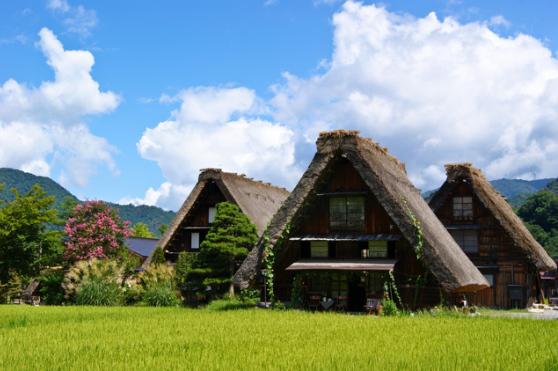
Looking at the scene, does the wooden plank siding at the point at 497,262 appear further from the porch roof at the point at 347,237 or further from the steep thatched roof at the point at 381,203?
the porch roof at the point at 347,237

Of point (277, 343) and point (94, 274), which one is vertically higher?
point (94, 274)

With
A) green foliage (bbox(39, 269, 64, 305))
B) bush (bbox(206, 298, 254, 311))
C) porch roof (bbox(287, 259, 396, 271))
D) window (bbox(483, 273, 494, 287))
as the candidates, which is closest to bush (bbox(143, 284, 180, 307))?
bush (bbox(206, 298, 254, 311))

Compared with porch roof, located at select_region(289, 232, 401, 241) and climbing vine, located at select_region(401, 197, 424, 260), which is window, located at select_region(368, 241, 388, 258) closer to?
porch roof, located at select_region(289, 232, 401, 241)

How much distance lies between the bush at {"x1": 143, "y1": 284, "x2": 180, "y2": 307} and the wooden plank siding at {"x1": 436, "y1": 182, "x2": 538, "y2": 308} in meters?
13.4

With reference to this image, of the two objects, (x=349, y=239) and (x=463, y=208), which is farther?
(x=463, y=208)

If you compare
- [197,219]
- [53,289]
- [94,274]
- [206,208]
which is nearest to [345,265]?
[94,274]

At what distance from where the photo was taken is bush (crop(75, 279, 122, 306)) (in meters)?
25.6

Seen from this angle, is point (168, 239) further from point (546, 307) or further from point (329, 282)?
point (546, 307)

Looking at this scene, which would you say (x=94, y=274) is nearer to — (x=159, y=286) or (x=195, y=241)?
(x=159, y=286)

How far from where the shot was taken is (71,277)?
2747cm

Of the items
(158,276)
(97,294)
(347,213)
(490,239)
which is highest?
(347,213)

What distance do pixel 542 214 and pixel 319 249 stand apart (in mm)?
45520

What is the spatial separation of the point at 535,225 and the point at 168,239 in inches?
1655

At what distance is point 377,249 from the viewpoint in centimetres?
2266
